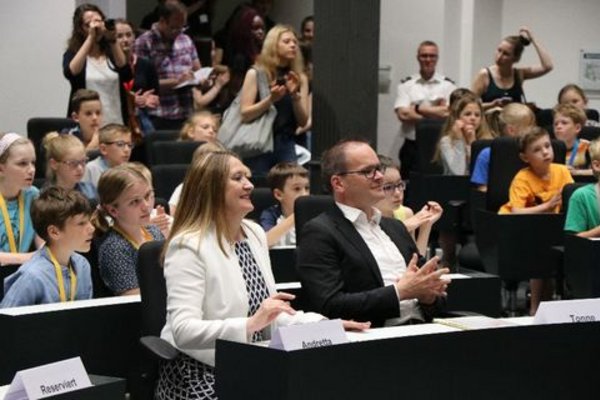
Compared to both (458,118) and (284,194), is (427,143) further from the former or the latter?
(284,194)

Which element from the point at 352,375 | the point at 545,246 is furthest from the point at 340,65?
the point at 352,375

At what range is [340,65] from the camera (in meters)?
7.54

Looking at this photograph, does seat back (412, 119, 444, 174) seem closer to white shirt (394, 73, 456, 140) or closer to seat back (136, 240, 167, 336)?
white shirt (394, 73, 456, 140)

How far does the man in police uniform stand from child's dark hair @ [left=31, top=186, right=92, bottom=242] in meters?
6.33

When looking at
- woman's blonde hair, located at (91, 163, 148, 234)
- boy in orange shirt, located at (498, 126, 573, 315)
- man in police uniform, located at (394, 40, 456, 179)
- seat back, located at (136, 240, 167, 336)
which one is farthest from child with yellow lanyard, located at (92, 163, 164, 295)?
man in police uniform, located at (394, 40, 456, 179)

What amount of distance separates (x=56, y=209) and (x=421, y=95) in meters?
6.59

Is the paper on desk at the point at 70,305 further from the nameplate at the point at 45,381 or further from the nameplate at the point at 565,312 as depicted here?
the nameplate at the point at 565,312

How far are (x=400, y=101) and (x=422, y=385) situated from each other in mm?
7308

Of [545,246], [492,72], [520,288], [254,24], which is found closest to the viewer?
[545,246]

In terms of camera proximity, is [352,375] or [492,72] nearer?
[352,375]

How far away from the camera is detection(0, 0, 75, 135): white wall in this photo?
9789 mm

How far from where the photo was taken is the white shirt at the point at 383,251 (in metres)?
4.90

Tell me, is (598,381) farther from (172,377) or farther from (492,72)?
(492,72)

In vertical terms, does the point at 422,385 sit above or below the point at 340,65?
below
